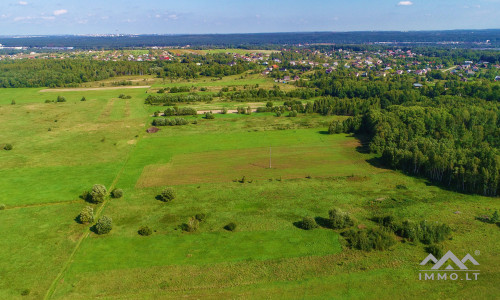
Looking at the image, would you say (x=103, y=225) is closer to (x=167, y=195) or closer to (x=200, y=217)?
(x=167, y=195)

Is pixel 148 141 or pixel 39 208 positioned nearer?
pixel 39 208

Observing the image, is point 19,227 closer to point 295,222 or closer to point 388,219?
point 295,222

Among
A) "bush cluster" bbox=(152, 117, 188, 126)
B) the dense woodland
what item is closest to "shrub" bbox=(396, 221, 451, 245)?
the dense woodland

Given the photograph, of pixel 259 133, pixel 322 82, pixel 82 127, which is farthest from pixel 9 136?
pixel 322 82

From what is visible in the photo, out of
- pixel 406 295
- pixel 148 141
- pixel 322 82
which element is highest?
pixel 322 82

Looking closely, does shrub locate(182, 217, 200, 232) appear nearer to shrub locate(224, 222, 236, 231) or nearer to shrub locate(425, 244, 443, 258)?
shrub locate(224, 222, 236, 231)

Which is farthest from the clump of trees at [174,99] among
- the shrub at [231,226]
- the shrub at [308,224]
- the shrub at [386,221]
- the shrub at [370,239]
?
the shrub at [370,239]

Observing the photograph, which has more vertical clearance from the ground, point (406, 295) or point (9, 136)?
point (9, 136)
